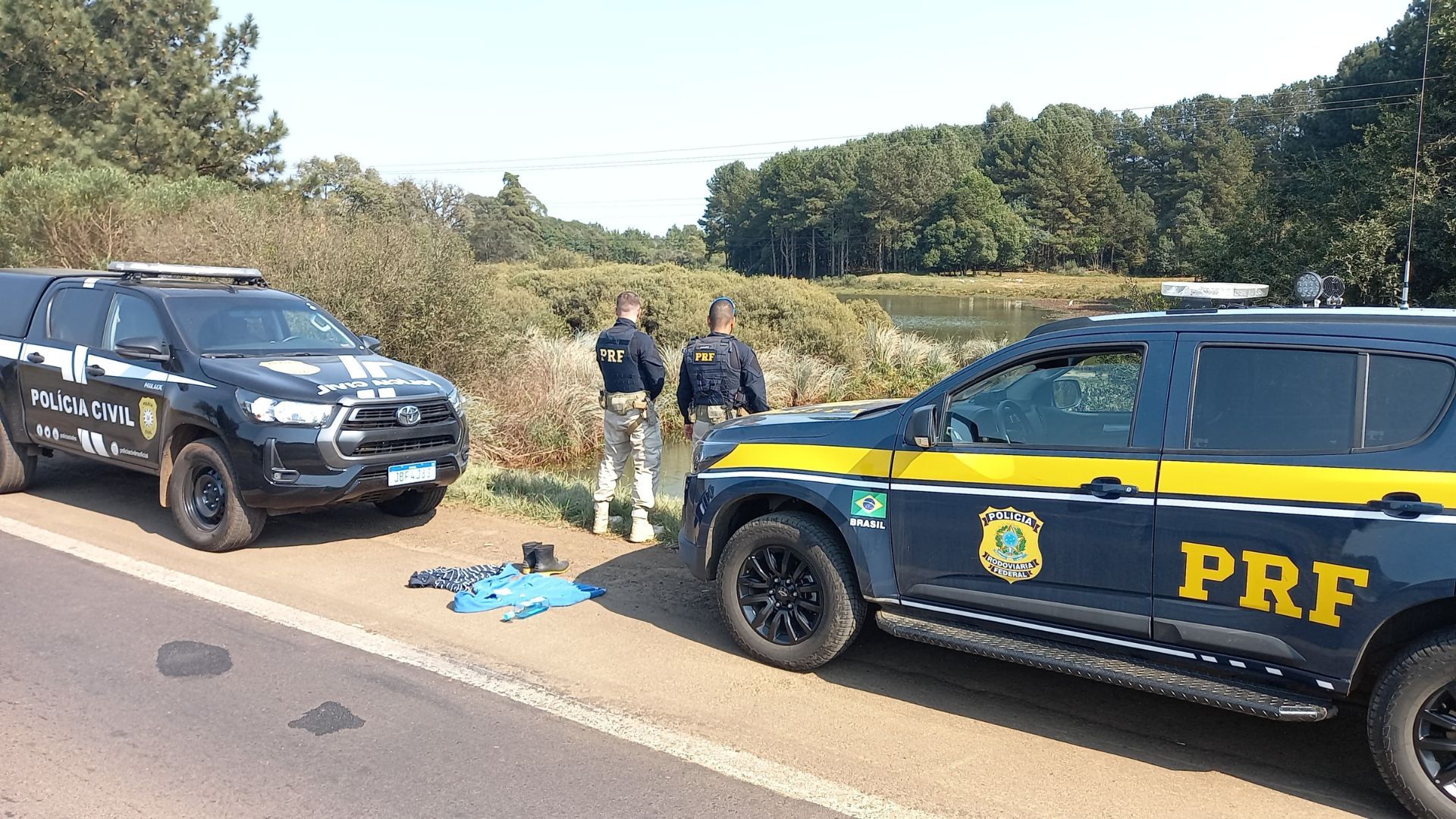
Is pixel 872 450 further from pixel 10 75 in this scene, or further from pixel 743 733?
pixel 10 75

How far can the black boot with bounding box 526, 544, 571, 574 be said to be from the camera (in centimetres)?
702

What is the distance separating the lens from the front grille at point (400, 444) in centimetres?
735

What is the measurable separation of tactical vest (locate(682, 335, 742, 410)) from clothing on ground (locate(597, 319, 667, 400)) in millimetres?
267

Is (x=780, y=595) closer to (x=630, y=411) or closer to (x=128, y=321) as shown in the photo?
(x=630, y=411)

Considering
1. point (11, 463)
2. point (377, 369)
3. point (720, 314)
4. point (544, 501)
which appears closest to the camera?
point (720, 314)

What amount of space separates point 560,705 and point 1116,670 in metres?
2.49

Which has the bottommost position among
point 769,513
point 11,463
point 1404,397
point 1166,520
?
point 11,463

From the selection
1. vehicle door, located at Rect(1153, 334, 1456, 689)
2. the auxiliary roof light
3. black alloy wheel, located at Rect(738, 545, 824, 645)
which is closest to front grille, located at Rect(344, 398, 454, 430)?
black alloy wheel, located at Rect(738, 545, 824, 645)

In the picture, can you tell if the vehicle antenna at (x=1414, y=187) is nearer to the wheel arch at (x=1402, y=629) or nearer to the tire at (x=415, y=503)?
the wheel arch at (x=1402, y=629)

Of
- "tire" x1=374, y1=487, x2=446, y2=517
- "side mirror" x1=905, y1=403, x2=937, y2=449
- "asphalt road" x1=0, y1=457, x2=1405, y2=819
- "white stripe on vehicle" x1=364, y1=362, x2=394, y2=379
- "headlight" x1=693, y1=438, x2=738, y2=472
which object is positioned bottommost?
"asphalt road" x1=0, y1=457, x2=1405, y2=819

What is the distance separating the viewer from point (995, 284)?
8469cm

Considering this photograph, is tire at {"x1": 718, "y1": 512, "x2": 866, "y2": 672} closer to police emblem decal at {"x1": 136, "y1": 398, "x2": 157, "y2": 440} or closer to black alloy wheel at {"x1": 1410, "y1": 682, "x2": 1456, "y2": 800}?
black alloy wheel at {"x1": 1410, "y1": 682, "x2": 1456, "y2": 800}

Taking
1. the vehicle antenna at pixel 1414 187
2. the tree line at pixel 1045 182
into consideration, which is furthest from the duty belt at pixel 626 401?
the tree line at pixel 1045 182

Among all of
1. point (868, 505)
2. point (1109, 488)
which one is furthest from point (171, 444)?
point (1109, 488)
